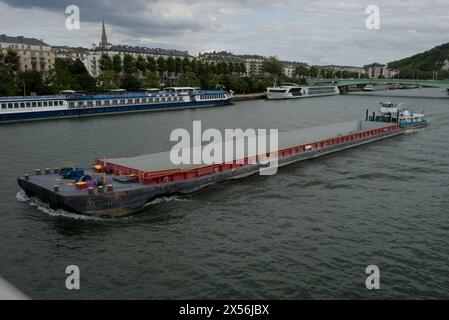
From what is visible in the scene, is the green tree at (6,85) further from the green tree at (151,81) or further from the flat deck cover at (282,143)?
the flat deck cover at (282,143)

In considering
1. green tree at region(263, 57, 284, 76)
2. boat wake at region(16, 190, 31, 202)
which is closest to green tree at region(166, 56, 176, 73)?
green tree at region(263, 57, 284, 76)

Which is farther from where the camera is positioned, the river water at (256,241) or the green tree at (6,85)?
the green tree at (6,85)

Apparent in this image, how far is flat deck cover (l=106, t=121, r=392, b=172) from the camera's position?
2387cm

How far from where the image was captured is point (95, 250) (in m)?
16.5

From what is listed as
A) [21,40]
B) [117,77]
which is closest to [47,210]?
[117,77]

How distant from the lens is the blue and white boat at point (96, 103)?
199 ft

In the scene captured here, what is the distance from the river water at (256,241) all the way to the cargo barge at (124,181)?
661mm

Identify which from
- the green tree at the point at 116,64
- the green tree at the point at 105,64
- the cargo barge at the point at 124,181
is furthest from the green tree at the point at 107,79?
the cargo barge at the point at 124,181

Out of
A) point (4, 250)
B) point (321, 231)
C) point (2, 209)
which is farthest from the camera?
point (2, 209)
